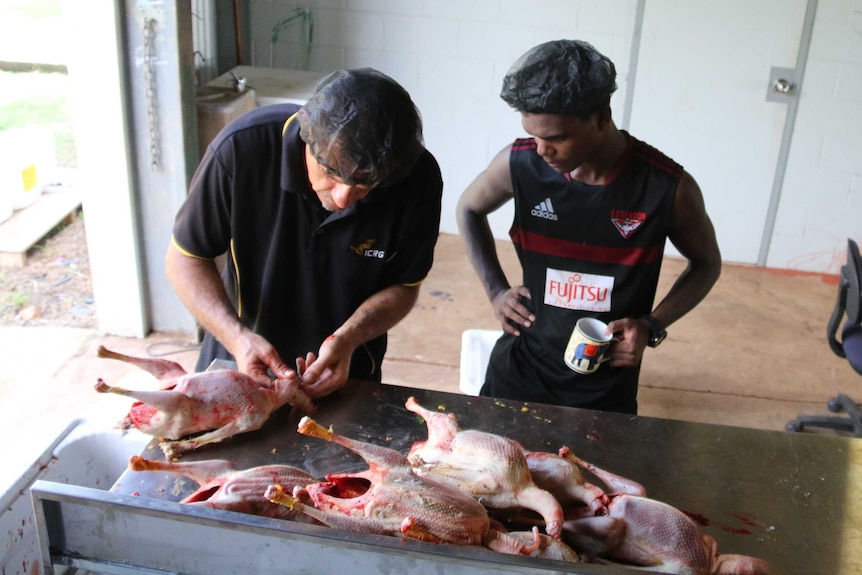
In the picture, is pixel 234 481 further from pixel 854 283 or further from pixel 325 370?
pixel 854 283

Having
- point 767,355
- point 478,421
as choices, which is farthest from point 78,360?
point 767,355

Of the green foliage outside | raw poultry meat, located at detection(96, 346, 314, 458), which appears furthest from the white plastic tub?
the green foliage outside

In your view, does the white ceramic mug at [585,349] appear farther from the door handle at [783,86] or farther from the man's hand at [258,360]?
the door handle at [783,86]

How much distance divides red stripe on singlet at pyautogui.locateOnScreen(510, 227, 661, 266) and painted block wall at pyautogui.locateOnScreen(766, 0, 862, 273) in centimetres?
384

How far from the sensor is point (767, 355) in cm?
515

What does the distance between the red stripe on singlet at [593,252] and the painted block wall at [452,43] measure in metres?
3.45

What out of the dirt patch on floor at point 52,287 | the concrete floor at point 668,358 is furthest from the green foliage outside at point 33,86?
the concrete floor at point 668,358

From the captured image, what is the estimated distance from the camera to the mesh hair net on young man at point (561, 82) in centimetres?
224

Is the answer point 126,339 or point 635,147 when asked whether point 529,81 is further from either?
point 126,339

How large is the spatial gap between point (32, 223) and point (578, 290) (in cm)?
472

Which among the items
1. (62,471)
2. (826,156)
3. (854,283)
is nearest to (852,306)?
(854,283)

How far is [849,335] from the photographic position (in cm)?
384

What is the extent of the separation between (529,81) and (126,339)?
3415 mm

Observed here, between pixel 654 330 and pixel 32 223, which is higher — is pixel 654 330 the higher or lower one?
the higher one
